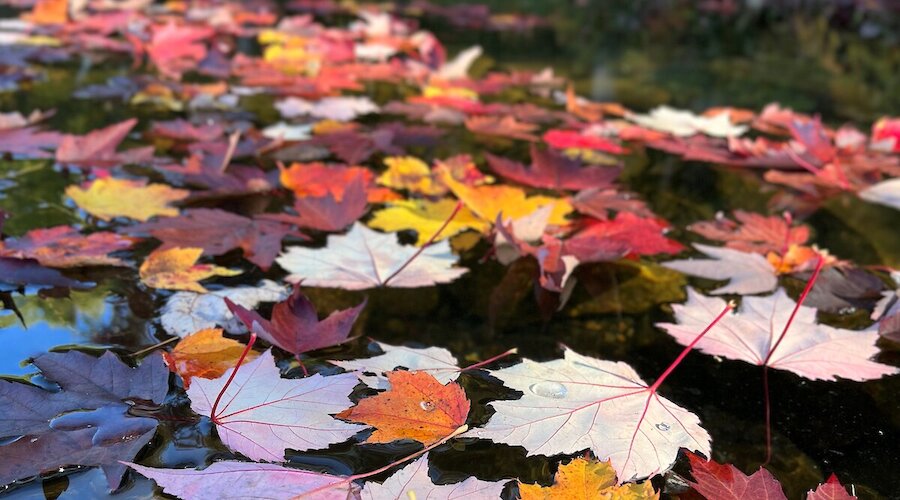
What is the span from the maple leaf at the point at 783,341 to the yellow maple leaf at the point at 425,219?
0.35 meters

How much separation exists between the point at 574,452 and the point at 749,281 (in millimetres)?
446

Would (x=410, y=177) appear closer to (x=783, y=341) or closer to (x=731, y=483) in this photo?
(x=783, y=341)

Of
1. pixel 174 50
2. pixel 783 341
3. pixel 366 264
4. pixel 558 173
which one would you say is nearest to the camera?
pixel 783 341

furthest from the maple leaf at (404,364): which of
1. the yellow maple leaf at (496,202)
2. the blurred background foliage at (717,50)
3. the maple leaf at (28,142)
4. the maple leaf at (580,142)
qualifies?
the blurred background foliage at (717,50)

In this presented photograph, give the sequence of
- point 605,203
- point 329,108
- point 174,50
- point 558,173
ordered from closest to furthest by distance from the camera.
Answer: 1. point 605,203
2. point 558,173
3. point 329,108
4. point 174,50

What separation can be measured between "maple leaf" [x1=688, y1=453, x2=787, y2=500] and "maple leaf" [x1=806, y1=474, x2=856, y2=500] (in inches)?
0.8

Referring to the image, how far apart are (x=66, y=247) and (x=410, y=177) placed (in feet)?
1.77

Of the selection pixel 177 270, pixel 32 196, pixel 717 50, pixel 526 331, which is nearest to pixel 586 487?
Answer: pixel 526 331

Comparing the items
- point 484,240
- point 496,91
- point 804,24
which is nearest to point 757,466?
point 484,240

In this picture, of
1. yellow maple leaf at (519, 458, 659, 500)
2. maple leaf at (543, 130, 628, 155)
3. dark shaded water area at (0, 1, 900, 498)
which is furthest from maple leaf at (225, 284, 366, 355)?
maple leaf at (543, 130, 628, 155)

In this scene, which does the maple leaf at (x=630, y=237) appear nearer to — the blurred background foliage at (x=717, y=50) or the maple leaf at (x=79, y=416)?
the maple leaf at (x=79, y=416)

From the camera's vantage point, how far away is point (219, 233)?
0.93 metres

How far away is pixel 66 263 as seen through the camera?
2.75 ft

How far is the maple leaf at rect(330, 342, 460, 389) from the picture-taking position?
25.5 inches
